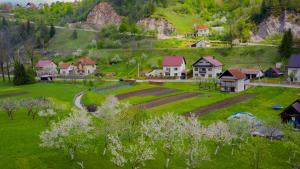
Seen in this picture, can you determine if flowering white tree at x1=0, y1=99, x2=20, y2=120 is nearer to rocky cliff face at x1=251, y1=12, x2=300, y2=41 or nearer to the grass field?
the grass field

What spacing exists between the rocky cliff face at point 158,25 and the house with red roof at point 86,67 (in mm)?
59383

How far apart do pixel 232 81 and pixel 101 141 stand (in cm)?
4794

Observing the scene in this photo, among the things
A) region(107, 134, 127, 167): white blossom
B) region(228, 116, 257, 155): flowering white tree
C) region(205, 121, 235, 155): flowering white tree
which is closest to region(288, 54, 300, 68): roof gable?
region(228, 116, 257, 155): flowering white tree

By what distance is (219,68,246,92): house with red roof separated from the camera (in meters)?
80.2

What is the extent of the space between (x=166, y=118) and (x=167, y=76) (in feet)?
242

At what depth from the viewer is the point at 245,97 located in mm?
73625

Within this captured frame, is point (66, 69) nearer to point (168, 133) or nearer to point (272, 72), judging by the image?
point (272, 72)

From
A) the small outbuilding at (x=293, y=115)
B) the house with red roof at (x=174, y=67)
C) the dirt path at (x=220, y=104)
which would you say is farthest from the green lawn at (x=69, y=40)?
the small outbuilding at (x=293, y=115)

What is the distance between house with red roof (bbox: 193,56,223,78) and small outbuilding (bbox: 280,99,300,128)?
50.6 meters

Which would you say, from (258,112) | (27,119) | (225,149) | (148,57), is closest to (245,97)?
(258,112)

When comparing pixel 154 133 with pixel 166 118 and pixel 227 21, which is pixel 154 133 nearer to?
pixel 166 118

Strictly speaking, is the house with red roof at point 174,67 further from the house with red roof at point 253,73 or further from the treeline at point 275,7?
the treeline at point 275,7

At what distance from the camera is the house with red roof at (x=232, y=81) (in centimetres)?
8019

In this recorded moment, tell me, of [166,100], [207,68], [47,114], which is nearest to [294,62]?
[207,68]
